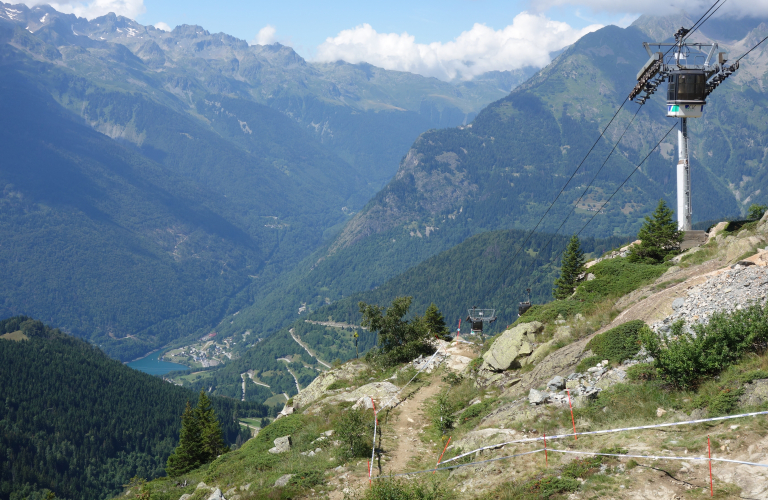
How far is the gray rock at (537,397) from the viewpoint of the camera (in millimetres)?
25016

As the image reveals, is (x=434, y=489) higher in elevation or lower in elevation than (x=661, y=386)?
lower

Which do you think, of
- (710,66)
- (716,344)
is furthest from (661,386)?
(710,66)

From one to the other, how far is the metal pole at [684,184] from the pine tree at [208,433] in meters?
65.0

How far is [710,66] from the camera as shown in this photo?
51.2m

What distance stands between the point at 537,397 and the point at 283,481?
1339 centimetres

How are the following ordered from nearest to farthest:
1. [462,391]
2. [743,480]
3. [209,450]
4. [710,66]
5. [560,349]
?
[743,480] < [560,349] < [462,391] < [710,66] < [209,450]

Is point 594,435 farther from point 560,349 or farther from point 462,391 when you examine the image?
point 462,391

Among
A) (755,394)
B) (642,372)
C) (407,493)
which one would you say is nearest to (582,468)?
(407,493)

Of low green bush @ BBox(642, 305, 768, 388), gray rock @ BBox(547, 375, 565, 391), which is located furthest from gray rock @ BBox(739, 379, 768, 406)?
gray rock @ BBox(547, 375, 565, 391)

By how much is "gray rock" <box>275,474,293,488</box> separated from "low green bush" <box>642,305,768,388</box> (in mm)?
18152

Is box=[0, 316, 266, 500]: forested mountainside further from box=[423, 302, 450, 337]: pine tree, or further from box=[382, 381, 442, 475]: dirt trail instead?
box=[382, 381, 442, 475]: dirt trail

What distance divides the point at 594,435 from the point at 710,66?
154 feet

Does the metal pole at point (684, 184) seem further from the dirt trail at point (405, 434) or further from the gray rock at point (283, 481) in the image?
the gray rock at point (283, 481)

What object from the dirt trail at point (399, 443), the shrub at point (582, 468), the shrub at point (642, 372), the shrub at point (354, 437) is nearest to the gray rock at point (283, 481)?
the dirt trail at point (399, 443)
